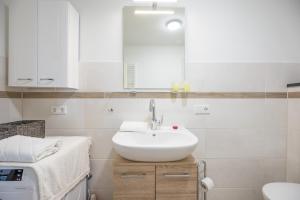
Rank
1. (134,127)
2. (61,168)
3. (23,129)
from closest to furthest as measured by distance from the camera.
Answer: (61,168) < (23,129) < (134,127)

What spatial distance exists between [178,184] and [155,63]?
3.52ft

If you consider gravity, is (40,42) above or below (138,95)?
above

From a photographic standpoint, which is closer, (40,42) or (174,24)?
(40,42)

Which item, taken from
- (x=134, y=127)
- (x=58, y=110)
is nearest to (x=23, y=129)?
(x=58, y=110)

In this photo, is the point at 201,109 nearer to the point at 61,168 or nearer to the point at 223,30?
the point at 223,30

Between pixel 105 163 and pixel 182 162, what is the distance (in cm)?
85

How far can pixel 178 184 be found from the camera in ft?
4.42

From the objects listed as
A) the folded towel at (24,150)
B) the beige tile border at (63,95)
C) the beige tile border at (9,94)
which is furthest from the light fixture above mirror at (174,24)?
the beige tile border at (9,94)

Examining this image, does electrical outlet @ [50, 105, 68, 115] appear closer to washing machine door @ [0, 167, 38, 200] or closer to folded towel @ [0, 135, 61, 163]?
folded towel @ [0, 135, 61, 163]

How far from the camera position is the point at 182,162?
54.1 inches

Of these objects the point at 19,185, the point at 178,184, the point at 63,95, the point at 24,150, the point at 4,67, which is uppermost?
the point at 4,67

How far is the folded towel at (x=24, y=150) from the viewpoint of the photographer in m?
1.12

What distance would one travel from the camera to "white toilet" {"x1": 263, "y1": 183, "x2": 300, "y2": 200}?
1.53m

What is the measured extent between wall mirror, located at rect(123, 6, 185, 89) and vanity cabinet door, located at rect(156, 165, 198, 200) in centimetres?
81
